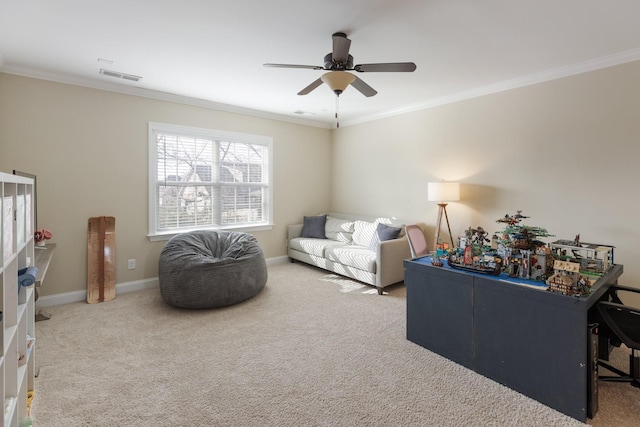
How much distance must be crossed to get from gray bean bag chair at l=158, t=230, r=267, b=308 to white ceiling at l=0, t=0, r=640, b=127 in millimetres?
2052

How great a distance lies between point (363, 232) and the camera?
5008 millimetres

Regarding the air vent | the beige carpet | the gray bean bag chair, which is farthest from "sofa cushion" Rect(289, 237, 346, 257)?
the air vent

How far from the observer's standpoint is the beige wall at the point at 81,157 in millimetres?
3398

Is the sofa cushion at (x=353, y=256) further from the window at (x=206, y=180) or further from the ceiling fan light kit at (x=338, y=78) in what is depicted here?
the ceiling fan light kit at (x=338, y=78)

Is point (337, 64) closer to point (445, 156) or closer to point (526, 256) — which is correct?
point (526, 256)

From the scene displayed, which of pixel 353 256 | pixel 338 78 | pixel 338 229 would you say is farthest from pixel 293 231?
pixel 338 78

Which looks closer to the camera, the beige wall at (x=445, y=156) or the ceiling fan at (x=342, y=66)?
the ceiling fan at (x=342, y=66)

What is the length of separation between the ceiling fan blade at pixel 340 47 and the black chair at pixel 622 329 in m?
2.46

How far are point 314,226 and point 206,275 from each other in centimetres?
254

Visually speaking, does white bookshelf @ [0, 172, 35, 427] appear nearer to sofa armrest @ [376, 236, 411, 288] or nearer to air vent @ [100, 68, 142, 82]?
air vent @ [100, 68, 142, 82]

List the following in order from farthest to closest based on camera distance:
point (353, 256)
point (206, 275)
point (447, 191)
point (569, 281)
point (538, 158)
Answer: point (353, 256), point (447, 191), point (538, 158), point (206, 275), point (569, 281)

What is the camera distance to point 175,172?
14.7ft

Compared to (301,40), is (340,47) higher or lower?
lower

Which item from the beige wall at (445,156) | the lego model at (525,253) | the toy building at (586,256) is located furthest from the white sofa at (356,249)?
the toy building at (586,256)
